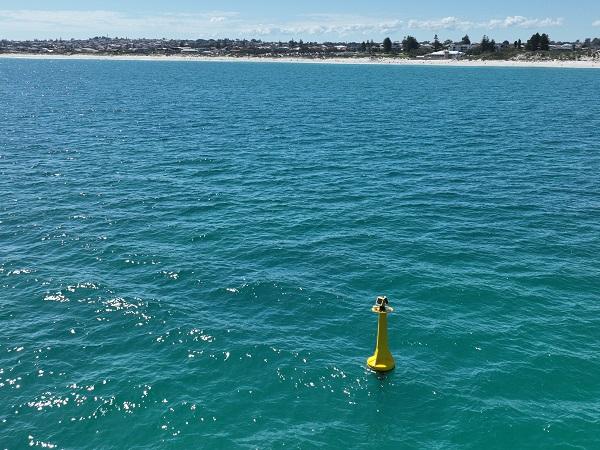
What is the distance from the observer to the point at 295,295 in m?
33.6

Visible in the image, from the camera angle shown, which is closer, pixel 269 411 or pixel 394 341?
pixel 269 411

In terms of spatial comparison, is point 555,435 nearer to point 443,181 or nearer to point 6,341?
point 6,341

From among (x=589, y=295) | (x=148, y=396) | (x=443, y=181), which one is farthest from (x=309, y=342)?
(x=443, y=181)

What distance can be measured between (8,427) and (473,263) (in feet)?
95.0

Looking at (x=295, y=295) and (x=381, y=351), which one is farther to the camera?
(x=295, y=295)

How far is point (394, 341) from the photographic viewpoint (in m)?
28.9

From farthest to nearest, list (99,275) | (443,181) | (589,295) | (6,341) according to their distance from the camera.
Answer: (443,181)
(99,275)
(589,295)
(6,341)

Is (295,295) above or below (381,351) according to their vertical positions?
below

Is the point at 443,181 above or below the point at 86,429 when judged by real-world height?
above

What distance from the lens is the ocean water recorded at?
23.2 m

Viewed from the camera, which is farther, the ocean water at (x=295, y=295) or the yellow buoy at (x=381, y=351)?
the yellow buoy at (x=381, y=351)

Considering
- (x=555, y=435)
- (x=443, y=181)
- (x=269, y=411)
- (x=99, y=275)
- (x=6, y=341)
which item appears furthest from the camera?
(x=443, y=181)

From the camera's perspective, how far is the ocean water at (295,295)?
23.2 meters

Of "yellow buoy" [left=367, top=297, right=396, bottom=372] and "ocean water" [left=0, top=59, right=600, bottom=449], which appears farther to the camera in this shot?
"yellow buoy" [left=367, top=297, right=396, bottom=372]
